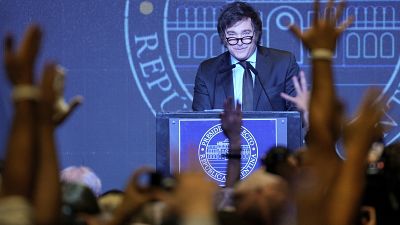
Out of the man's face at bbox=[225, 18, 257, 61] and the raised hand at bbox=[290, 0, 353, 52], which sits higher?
the man's face at bbox=[225, 18, 257, 61]

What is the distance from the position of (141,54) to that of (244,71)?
102 cm

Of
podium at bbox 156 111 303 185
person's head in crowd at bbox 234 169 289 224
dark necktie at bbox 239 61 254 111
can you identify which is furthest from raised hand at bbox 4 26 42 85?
A: dark necktie at bbox 239 61 254 111

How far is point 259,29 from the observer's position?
766cm

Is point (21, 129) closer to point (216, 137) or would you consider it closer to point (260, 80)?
point (216, 137)

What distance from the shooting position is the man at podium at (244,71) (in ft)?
24.0

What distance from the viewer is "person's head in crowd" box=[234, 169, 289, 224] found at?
9.48ft

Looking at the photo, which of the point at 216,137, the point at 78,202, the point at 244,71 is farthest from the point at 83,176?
the point at 244,71

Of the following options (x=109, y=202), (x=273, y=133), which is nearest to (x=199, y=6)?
(x=273, y=133)

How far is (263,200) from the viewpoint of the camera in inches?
115

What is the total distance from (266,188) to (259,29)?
4.78 metres

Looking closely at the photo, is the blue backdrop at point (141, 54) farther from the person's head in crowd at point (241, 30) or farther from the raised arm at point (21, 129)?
the raised arm at point (21, 129)

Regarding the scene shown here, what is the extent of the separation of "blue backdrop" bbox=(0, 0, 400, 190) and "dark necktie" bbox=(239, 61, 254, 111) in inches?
24.7

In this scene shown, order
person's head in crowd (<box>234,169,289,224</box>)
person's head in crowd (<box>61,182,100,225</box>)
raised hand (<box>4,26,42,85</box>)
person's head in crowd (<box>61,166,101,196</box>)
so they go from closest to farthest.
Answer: raised hand (<box>4,26,42,85</box>) < person's head in crowd (<box>234,169,289,224</box>) < person's head in crowd (<box>61,182,100,225</box>) < person's head in crowd (<box>61,166,101,196</box>)

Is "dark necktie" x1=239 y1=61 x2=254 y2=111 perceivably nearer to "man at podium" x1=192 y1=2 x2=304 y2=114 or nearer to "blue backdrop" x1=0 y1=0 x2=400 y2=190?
"man at podium" x1=192 y1=2 x2=304 y2=114
